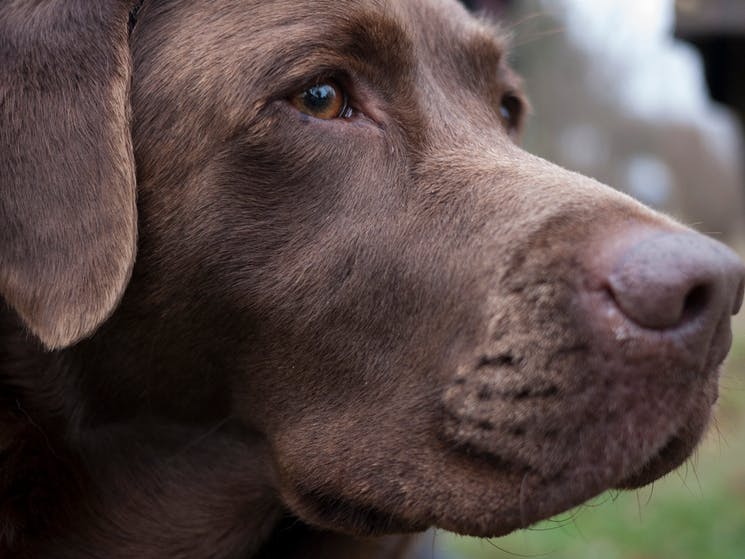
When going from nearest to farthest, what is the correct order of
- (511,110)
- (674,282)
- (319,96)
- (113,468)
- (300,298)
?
(674,282) < (300,298) < (319,96) < (113,468) < (511,110)

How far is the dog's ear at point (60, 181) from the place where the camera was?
2.39 meters

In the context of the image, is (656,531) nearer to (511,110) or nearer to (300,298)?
(511,110)

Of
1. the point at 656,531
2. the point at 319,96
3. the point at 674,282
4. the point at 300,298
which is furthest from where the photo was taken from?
the point at 656,531

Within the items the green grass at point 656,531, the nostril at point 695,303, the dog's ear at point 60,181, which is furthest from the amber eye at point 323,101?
the green grass at point 656,531

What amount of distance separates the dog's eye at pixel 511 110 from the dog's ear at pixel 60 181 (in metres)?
1.52

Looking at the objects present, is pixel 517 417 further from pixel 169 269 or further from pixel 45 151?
pixel 45 151

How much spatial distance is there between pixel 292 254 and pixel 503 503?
0.82 metres

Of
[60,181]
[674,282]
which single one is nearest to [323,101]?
[60,181]

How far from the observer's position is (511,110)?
12.0 feet

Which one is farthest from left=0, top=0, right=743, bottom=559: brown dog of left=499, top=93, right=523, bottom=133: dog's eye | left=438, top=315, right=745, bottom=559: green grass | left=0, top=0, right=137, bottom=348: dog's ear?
left=438, top=315, right=745, bottom=559: green grass

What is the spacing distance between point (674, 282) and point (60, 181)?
1480mm

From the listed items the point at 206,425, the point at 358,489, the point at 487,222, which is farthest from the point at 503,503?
the point at 206,425

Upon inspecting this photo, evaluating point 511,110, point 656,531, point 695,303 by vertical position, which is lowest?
point 656,531

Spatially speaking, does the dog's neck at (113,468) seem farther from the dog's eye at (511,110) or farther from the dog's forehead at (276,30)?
the dog's eye at (511,110)
